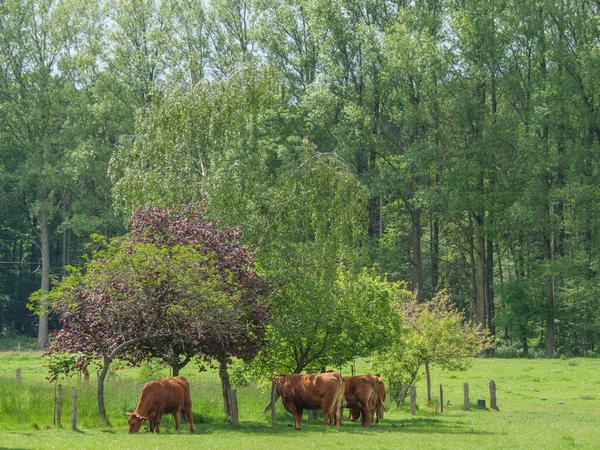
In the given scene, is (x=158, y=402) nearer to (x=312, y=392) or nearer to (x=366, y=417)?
(x=312, y=392)

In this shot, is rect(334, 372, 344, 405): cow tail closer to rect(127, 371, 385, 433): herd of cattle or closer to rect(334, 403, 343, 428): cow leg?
rect(127, 371, 385, 433): herd of cattle

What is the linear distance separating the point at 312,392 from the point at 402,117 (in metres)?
42.7

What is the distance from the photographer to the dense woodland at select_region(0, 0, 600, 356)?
6769cm

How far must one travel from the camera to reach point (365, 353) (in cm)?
3472

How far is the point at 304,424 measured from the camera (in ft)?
108

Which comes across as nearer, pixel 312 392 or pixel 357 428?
pixel 312 392

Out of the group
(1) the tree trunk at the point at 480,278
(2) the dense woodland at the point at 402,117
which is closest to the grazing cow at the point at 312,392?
(2) the dense woodland at the point at 402,117

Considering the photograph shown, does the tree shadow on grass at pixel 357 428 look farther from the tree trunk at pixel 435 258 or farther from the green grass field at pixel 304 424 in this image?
the tree trunk at pixel 435 258

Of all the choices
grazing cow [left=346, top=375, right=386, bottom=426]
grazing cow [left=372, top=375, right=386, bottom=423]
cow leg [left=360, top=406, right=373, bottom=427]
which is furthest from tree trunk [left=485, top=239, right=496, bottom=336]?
cow leg [left=360, top=406, right=373, bottom=427]

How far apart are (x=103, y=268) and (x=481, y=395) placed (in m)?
22.2

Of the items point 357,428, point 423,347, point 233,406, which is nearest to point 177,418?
point 233,406

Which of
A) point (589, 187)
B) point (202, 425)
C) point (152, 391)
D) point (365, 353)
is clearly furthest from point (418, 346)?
point (589, 187)

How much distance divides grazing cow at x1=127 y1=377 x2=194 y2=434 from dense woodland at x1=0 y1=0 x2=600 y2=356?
98.0ft

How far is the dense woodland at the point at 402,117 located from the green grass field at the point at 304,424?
69.3 ft
